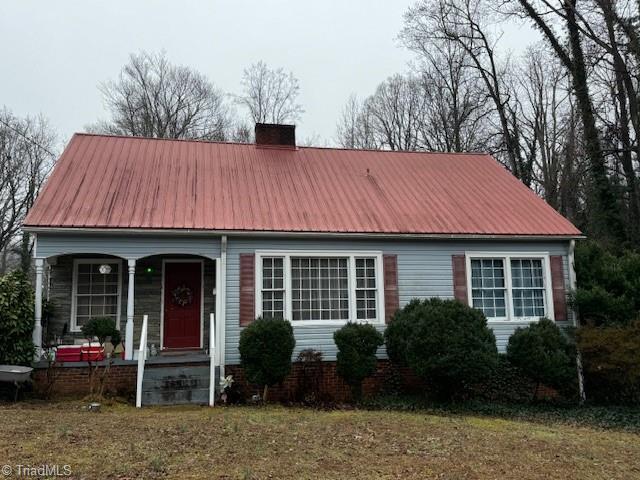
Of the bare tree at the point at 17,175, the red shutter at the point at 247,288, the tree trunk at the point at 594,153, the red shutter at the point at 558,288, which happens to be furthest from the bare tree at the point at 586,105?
the bare tree at the point at 17,175

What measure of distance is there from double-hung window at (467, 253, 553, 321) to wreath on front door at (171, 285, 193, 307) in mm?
Result: 6465

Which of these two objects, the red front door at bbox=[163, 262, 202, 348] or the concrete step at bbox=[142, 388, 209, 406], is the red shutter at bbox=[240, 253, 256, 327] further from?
the red front door at bbox=[163, 262, 202, 348]

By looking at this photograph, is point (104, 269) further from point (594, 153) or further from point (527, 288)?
point (594, 153)

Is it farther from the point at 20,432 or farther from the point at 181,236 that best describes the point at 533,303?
the point at 20,432

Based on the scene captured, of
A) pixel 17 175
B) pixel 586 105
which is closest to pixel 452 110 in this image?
pixel 586 105

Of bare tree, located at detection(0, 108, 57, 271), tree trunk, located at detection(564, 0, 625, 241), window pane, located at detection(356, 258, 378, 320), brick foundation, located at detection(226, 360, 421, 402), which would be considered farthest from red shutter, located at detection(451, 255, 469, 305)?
bare tree, located at detection(0, 108, 57, 271)

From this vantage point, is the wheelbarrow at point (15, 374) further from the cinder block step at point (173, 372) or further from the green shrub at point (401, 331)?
the green shrub at point (401, 331)

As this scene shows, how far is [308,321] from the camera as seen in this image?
35.3 ft

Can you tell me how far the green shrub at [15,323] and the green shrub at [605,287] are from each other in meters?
11.5

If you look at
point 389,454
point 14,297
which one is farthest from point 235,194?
point 389,454

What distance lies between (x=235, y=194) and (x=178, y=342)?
3.63 meters

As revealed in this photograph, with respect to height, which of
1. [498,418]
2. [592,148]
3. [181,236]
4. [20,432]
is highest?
[592,148]

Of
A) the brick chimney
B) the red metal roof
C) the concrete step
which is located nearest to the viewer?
the concrete step

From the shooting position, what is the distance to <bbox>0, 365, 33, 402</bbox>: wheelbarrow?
27.5ft
